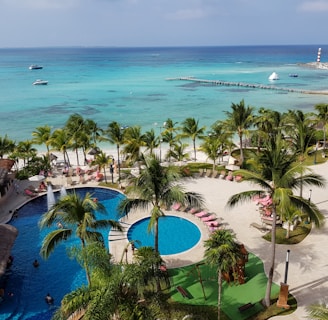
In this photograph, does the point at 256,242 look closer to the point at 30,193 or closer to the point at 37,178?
the point at 30,193

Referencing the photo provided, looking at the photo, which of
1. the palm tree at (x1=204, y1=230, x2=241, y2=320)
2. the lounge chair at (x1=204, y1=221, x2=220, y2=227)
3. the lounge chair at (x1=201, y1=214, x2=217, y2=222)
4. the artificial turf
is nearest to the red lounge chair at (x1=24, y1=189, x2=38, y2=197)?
the lounge chair at (x1=201, y1=214, x2=217, y2=222)

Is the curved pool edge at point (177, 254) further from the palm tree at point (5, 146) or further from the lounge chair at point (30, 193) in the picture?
the palm tree at point (5, 146)


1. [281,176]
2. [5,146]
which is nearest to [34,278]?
[281,176]

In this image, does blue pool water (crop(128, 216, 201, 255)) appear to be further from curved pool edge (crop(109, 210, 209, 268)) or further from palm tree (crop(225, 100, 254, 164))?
palm tree (crop(225, 100, 254, 164))

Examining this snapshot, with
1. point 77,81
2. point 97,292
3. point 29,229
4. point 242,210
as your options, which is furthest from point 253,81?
point 97,292

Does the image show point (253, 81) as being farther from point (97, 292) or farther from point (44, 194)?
point (97, 292)

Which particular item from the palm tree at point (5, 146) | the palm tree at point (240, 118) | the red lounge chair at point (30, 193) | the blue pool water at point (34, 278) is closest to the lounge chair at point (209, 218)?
the blue pool water at point (34, 278)
